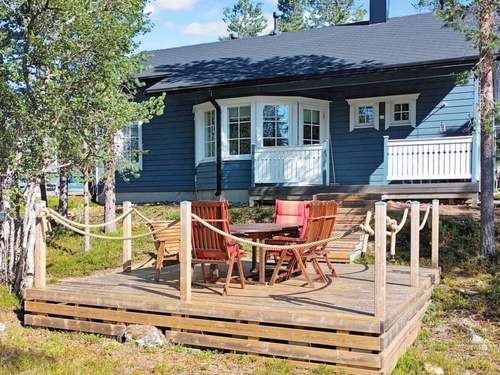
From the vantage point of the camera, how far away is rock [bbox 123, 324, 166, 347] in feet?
17.0

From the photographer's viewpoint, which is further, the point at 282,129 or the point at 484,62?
the point at 282,129

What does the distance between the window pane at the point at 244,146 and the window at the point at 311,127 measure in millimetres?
1448

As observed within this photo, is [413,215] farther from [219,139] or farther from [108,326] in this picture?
[219,139]

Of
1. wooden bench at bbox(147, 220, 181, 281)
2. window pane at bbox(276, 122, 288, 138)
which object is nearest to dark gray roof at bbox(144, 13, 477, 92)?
window pane at bbox(276, 122, 288, 138)

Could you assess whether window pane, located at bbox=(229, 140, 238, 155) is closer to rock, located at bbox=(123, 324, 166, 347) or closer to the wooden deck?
the wooden deck

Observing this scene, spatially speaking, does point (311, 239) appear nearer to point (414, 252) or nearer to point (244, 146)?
point (414, 252)

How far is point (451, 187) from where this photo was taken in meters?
11.2

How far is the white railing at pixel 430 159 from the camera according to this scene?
37.2ft

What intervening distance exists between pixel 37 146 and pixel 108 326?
8.87ft

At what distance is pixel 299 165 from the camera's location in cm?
1310

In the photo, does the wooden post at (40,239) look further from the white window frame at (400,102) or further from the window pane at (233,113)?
the white window frame at (400,102)

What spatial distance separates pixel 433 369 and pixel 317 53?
11296 millimetres

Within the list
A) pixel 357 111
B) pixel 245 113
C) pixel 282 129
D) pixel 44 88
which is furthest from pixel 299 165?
pixel 44 88

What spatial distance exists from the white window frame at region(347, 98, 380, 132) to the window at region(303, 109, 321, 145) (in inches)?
34.0
